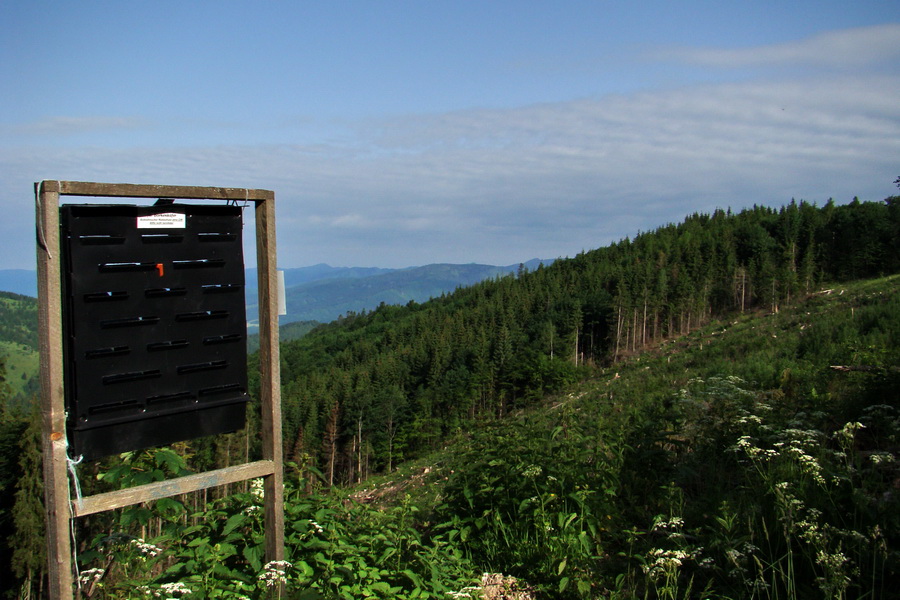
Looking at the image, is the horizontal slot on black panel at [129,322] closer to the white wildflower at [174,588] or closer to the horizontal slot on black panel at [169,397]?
the horizontal slot on black panel at [169,397]

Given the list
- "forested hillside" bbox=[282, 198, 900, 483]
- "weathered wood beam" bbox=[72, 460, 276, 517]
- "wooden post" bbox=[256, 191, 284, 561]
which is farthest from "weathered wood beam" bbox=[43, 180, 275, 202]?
"forested hillside" bbox=[282, 198, 900, 483]

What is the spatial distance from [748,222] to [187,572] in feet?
331

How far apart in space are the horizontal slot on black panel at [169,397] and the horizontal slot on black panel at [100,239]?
84cm

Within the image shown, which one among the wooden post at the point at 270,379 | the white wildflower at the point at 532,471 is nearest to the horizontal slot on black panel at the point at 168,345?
the wooden post at the point at 270,379

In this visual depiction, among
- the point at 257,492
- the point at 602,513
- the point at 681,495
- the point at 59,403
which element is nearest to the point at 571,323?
the point at 602,513

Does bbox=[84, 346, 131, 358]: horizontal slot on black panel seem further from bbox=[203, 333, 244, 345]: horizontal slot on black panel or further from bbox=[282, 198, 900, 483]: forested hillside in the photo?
bbox=[282, 198, 900, 483]: forested hillside

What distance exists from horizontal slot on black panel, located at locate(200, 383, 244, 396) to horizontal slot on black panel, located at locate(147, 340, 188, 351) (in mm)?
284

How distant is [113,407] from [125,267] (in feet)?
2.39

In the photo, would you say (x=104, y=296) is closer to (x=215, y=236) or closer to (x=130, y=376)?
(x=130, y=376)

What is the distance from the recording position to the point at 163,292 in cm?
316

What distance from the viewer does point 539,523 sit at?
16.2 feet

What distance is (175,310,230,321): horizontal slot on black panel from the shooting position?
3225 millimetres

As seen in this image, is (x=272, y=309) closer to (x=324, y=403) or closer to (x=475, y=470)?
(x=475, y=470)

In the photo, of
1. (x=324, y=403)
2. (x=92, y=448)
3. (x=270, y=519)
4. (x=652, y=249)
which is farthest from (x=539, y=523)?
(x=652, y=249)
